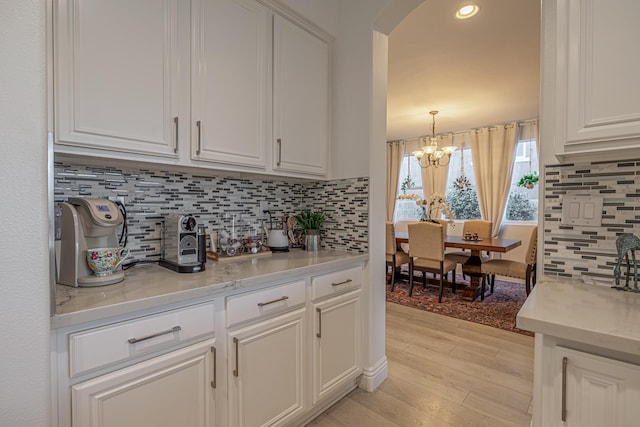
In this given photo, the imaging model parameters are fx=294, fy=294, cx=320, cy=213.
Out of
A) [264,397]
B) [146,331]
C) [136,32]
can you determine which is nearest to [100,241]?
[146,331]

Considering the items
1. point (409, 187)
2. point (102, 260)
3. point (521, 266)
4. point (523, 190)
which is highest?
point (409, 187)

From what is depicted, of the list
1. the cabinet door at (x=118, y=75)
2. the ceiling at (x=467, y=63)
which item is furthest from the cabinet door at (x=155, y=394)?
the ceiling at (x=467, y=63)

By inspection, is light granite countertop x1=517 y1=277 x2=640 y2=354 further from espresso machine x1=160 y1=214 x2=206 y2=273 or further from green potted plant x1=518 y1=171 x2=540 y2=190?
green potted plant x1=518 y1=171 x2=540 y2=190

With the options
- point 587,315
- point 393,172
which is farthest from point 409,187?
point 587,315

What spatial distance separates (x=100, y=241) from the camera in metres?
1.24

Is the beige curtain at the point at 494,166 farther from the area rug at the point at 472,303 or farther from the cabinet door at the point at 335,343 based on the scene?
the cabinet door at the point at 335,343

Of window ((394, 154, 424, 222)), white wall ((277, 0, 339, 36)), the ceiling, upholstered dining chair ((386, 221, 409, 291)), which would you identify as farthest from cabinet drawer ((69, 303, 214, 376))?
window ((394, 154, 424, 222))

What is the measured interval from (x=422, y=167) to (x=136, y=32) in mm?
5419

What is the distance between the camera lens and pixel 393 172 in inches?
251

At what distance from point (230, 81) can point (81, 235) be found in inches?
39.4

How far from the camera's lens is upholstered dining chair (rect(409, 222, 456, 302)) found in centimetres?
355

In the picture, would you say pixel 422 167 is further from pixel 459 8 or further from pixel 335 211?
pixel 335 211

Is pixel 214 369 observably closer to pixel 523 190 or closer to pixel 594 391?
pixel 594 391

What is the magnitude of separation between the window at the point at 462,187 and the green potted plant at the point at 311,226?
14.0ft
